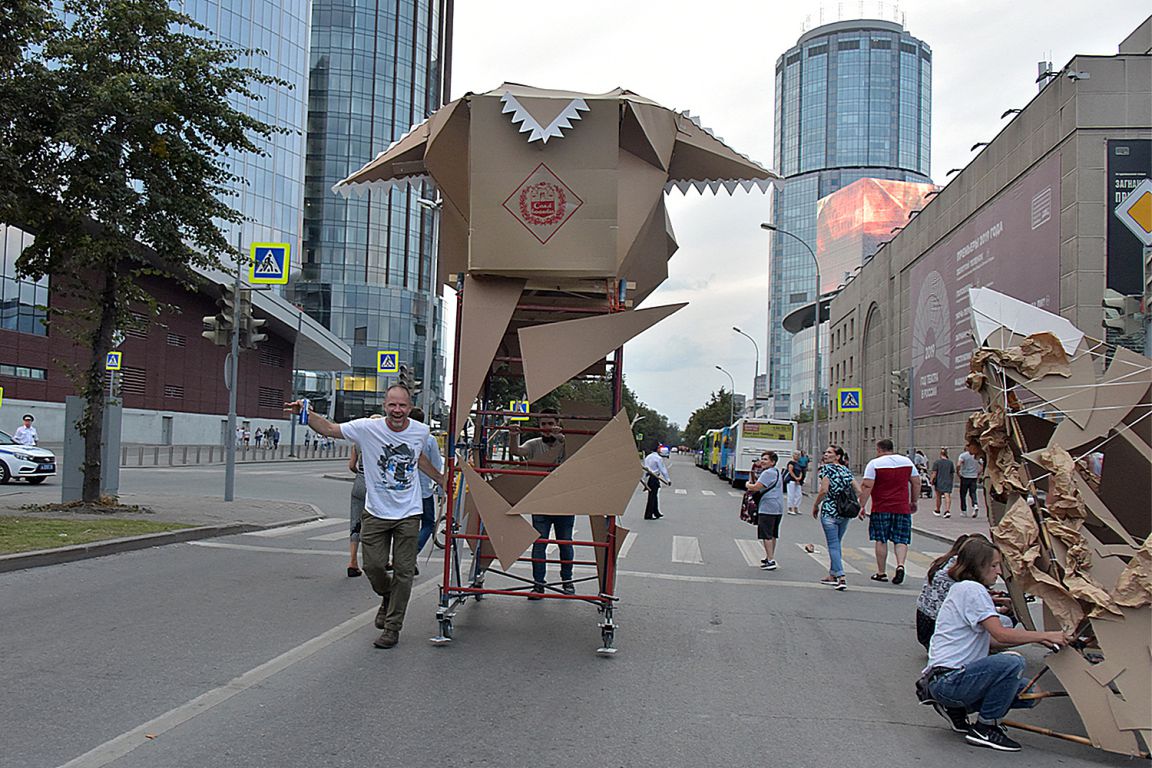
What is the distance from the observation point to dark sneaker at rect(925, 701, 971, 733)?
5.38 meters

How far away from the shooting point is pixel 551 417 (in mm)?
8070

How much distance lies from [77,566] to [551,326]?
6.47m

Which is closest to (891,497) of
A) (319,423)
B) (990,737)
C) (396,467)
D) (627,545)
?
(627,545)

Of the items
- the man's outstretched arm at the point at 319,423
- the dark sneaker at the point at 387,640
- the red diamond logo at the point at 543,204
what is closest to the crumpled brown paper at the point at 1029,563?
the red diamond logo at the point at 543,204

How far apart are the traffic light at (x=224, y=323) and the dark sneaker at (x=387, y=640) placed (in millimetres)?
10921

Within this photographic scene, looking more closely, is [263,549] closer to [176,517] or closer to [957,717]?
[176,517]

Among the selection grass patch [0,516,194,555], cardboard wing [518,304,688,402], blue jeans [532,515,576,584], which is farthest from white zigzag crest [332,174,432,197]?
grass patch [0,516,194,555]

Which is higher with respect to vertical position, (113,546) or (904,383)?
(904,383)

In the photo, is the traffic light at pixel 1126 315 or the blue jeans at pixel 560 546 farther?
the traffic light at pixel 1126 315

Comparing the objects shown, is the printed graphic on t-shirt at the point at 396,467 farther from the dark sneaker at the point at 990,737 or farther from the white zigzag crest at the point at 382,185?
the dark sneaker at the point at 990,737

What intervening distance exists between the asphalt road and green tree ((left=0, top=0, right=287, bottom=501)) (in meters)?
5.68

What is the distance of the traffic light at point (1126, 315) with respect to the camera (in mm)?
10742

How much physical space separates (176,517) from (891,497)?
33.8 feet

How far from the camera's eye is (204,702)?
533cm
